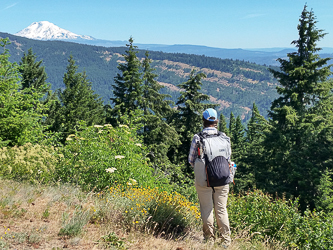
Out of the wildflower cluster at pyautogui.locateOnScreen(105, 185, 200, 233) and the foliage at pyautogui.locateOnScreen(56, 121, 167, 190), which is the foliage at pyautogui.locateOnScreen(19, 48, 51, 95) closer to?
the foliage at pyautogui.locateOnScreen(56, 121, 167, 190)

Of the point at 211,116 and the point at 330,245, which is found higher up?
the point at 211,116

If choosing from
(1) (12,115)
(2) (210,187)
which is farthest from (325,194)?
(1) (12,115)

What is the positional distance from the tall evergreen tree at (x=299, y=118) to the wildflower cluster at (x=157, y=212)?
17196 millimetres

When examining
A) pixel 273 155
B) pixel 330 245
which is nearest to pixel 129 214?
pixel 330 245

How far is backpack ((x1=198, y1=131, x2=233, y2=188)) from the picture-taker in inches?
146

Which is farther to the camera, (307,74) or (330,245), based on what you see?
(307,74)

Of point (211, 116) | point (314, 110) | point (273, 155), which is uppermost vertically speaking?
point (211, 116)

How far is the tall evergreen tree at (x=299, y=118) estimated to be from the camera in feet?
65.6

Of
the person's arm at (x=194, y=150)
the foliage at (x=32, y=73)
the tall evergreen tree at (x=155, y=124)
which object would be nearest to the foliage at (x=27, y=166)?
the person's arm at (x=194, y=150)

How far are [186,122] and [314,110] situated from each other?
10.4m

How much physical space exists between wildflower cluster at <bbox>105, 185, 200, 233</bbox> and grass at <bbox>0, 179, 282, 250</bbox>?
35 mm

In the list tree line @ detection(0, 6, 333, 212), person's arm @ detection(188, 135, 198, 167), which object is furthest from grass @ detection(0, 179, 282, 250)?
tree line @ detection(0, 6, 333, 212)

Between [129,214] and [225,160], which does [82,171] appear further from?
[225,160]

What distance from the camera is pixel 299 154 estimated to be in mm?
20594
